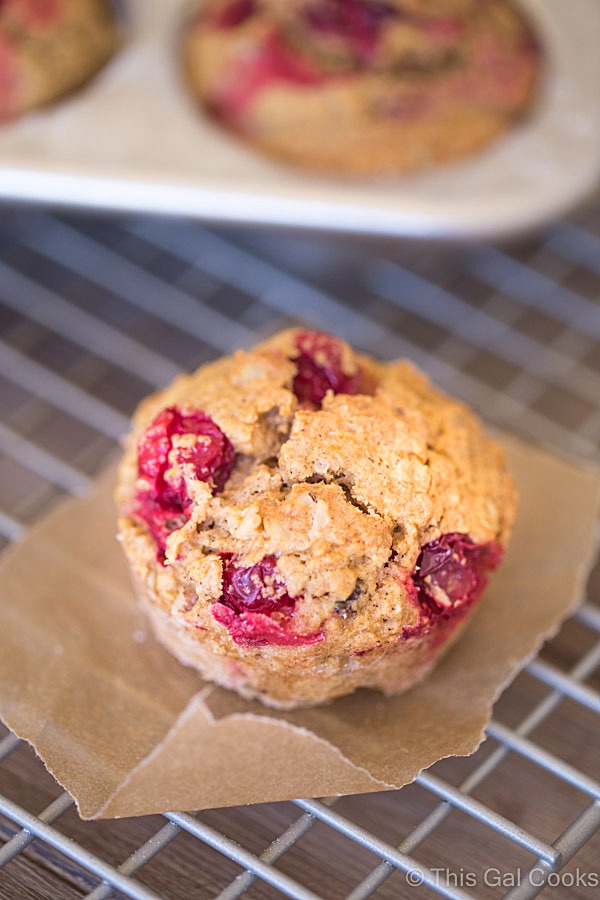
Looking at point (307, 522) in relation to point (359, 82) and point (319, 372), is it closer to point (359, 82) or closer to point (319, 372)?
point (319, 372)

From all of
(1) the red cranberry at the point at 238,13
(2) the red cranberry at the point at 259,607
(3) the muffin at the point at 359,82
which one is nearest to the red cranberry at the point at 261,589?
(2) the red cranberry at the point at 259,607

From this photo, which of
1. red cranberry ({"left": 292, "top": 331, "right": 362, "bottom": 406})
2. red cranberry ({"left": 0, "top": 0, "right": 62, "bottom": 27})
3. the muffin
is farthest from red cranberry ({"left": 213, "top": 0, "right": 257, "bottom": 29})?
red cranberry ({"left": 292, "top": 331, "right": 362, "bottom": 406})

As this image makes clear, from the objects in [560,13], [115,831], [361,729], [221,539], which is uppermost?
[560,13]

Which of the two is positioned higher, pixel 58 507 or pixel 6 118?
pixel 6 118

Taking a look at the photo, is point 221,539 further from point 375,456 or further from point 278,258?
point 278,258

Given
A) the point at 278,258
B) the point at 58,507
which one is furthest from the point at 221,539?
the point at 278,258

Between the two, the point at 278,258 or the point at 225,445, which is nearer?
the point at 225,445

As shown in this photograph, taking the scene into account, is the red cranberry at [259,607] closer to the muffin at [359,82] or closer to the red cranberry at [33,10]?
the muffin at [359,82]

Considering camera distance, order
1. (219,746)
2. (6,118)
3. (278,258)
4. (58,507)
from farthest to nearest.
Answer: (278,258)
(6,118)
(58,507)
(219,746)

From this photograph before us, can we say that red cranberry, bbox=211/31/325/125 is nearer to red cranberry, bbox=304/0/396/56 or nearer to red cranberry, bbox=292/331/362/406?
red cranberry, bbox=304/0/396/56
